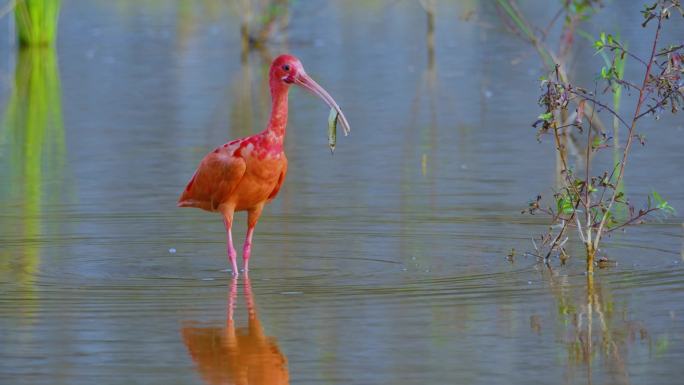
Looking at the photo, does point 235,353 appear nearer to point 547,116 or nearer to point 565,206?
point 547,116

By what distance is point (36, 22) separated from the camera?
2708 cm

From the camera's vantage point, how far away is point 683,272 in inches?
337

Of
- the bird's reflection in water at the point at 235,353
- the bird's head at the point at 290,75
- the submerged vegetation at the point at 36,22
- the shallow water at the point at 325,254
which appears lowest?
the bird's reflection in water at the point at 235,353

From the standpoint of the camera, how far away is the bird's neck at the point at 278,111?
892 cm

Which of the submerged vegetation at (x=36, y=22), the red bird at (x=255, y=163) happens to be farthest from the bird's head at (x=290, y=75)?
the submerged vegetation at (x=36, y=22)

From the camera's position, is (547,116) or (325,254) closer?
(547,116)

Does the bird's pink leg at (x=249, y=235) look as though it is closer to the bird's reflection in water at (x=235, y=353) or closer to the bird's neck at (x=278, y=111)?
the bird's neck at (x=278, y=111)

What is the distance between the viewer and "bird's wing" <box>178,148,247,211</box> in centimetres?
891

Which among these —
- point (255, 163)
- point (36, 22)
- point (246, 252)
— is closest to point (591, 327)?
point (255, 163)

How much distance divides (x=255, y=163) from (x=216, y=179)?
283 millimetres

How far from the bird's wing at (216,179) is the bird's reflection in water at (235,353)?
1410mm

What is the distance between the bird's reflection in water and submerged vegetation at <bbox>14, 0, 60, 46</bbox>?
19.3m

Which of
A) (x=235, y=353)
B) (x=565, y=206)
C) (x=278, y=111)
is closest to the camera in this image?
(x=235, y=353)

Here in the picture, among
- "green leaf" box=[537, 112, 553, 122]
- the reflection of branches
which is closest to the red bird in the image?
"green leaf" box=[537, 112, 553, 122]
